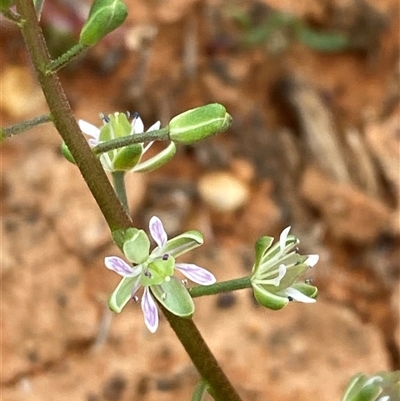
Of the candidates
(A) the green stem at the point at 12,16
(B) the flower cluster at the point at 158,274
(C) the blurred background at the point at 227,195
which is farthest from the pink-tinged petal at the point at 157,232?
(C) the blurred background at the point at 227,195

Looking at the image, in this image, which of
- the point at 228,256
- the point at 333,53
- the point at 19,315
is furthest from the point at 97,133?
the point at 333,53

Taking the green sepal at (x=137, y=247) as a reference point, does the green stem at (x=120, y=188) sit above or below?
above

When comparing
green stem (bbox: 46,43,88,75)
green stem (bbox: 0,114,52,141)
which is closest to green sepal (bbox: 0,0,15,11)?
green stem (bbox: 46,43,88,75)

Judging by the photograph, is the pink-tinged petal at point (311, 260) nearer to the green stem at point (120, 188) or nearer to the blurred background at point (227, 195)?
the green stem at point (120, 188)

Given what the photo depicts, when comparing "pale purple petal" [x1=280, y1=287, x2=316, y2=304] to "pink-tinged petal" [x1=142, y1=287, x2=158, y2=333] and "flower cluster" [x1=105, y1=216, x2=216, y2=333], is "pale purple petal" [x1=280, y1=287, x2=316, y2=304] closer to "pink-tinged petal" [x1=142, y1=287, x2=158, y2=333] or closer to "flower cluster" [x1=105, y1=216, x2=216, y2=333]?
"flower cluster" [x1=105, y1=216, x2=216, y2=333]

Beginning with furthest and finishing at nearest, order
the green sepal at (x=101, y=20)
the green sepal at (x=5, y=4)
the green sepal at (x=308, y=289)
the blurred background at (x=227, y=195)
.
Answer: the blurred background at (x=227, y=195) → the green sepal at (x=308, y=289) → the green sepal at (x=101, y=20) → the green sepal at (x=5, y=4)

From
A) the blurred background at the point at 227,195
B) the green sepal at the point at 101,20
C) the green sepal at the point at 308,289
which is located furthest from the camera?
the blurred background at the point at 227,195
